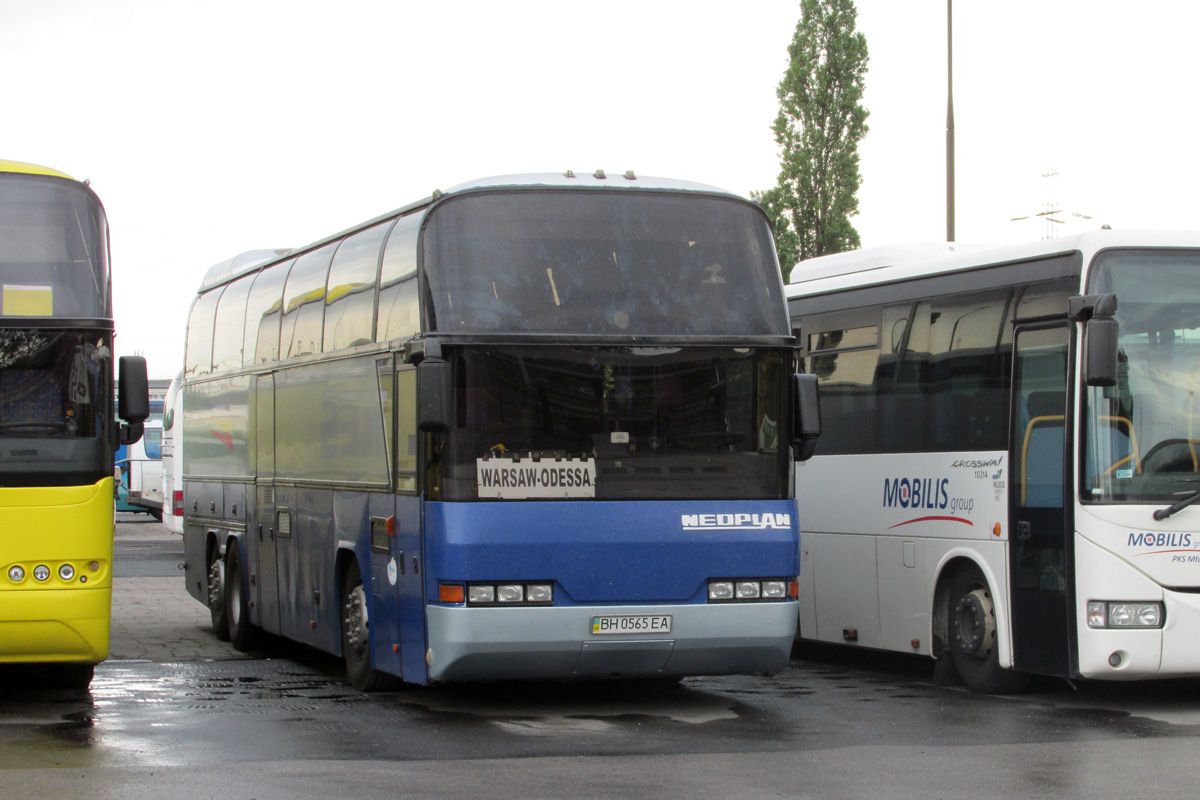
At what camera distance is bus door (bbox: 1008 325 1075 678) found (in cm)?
1141

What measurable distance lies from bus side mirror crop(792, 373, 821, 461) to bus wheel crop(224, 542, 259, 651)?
6560 mm

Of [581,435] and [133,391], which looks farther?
[133,391]

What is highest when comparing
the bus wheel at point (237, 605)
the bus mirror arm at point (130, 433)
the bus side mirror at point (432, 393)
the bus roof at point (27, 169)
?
the bus roof at point (27, 169)

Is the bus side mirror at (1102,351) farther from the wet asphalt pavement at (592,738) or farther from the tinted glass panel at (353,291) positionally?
the tinted glass panel at (353,291)

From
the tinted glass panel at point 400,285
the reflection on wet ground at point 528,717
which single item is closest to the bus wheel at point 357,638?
the reflection on wet ground at point 528,717

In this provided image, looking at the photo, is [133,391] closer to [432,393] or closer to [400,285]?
[400,285]

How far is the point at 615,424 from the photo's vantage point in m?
10.8

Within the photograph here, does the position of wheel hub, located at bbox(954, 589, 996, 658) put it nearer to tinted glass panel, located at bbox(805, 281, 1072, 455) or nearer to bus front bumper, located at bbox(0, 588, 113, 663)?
tinted glass panel, located at bbox(805, 281, 1072, 455)

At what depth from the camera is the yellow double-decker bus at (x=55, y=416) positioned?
35.4ft

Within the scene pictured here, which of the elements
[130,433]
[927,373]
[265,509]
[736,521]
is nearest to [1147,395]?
[927,373]

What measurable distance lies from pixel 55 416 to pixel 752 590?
15.2 feet

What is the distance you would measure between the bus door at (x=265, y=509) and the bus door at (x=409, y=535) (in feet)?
12.2

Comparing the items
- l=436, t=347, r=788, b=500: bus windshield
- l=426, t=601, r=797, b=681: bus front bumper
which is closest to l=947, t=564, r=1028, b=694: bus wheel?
l=426, t=601, r=797, b=681: bus front bumper

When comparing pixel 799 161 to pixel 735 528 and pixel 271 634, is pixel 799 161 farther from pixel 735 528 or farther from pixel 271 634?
pixel 735 528
